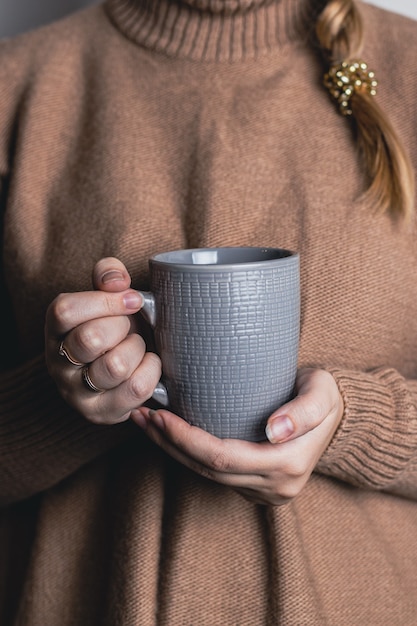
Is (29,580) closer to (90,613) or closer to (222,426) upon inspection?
(90,613)

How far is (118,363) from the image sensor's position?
0.60 m

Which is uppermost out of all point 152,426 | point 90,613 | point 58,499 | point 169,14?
point 169,14

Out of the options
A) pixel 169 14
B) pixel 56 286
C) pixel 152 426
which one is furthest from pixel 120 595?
pixel 169 14

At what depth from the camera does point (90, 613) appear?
83 centimetres

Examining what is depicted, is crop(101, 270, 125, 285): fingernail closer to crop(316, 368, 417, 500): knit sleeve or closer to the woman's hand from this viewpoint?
the woman's hand

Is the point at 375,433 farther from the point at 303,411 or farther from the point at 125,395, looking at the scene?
the point at 125,395

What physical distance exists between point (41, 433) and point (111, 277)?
30cm

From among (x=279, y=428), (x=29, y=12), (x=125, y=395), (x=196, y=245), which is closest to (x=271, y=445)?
(x=279, y=428)

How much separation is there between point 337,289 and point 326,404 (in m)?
0.20

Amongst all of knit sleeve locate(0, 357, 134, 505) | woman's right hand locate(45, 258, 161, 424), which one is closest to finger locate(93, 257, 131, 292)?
woman's right hand locate(45, 258, 161, 424)

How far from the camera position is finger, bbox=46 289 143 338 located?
1.95 feet

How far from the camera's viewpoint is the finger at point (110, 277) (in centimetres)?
60

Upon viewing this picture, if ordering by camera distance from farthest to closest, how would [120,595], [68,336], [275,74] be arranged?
[275,74] < [120,595] < [68,336]

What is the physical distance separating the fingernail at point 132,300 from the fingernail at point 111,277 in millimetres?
17
